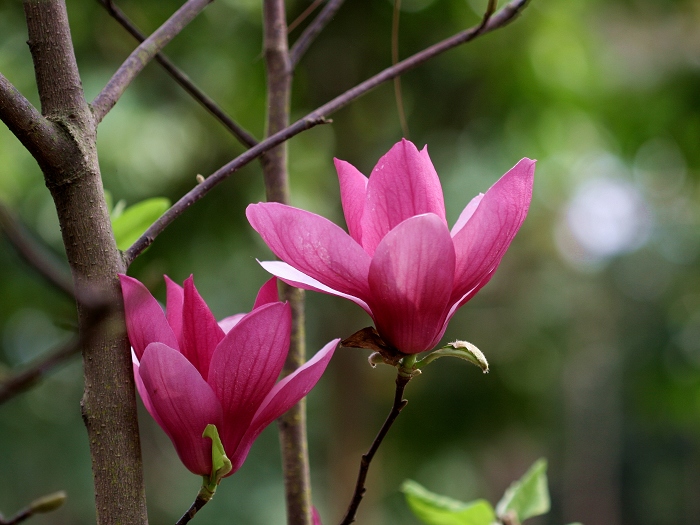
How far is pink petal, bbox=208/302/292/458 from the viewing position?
258mm

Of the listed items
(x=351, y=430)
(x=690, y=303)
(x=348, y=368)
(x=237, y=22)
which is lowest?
(x=351, y=430)

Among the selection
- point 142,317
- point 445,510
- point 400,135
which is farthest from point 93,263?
point 400,135

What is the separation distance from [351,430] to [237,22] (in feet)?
4.52

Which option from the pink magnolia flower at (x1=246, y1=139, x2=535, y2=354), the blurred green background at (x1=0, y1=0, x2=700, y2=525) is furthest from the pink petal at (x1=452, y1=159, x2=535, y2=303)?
the blurred green background at (x1=0, y1=0, x2=700, y2=525)

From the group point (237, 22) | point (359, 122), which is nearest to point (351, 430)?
point (359, 122)

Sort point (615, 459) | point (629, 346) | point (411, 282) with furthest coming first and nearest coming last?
point (615, 459) < point (629, 346) < point (411, 282)

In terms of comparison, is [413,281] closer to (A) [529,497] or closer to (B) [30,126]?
(B) [30,126]

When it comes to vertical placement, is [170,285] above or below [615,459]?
below

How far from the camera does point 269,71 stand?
0.44 m

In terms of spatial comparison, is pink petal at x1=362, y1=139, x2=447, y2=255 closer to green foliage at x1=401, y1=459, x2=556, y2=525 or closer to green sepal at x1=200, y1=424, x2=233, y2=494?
green sepal at x1=200, y1=424, x2=233, y2=494

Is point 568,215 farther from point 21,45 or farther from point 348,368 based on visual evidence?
point 21,45

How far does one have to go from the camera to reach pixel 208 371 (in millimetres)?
273

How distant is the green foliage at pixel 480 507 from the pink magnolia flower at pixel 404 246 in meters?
0.19

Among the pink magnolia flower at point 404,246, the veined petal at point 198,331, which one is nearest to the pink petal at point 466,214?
the pink magnolia flower at point 404,246
